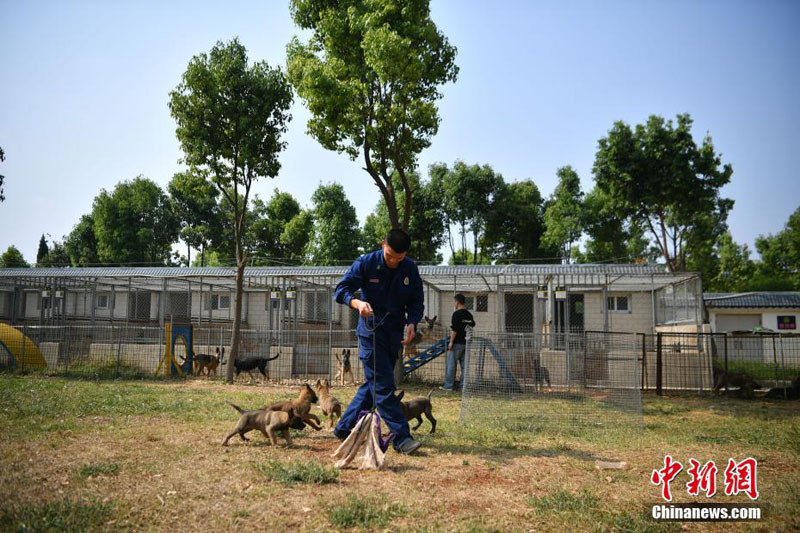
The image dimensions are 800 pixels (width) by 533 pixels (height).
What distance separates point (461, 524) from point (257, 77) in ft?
38.4

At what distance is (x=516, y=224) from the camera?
35.8m

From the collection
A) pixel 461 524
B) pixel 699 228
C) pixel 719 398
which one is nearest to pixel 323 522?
pixel 461 524

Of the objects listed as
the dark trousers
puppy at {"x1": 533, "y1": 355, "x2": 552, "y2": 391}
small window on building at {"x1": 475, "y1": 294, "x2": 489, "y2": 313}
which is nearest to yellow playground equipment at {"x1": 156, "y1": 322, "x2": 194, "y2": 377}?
puppy at {"x1": 533, "y1": 355, "x2": 552, "y2": 391}

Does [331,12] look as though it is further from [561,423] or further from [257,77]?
[561,423]

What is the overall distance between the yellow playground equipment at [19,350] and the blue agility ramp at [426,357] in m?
8.91

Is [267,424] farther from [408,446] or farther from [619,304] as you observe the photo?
[619,304]

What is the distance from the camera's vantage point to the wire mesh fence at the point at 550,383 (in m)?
7.40

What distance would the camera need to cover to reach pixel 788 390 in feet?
36.2

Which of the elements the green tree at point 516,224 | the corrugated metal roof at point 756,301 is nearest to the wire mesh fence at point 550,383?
the green tree at point 516,224

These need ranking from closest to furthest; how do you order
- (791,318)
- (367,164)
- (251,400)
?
(251,400) < (367,164) < (791,318)

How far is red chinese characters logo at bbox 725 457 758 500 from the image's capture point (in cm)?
420

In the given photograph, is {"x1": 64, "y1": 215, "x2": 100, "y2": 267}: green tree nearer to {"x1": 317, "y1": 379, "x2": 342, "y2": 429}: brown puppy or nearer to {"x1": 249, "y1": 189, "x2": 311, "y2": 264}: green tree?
{"x1": 249, "y1": 189, "x2": 311, "y2": 264}: green tree

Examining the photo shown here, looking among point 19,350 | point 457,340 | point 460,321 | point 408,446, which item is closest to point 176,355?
point 19,350

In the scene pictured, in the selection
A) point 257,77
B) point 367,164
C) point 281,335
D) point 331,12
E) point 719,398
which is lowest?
point 719,398
